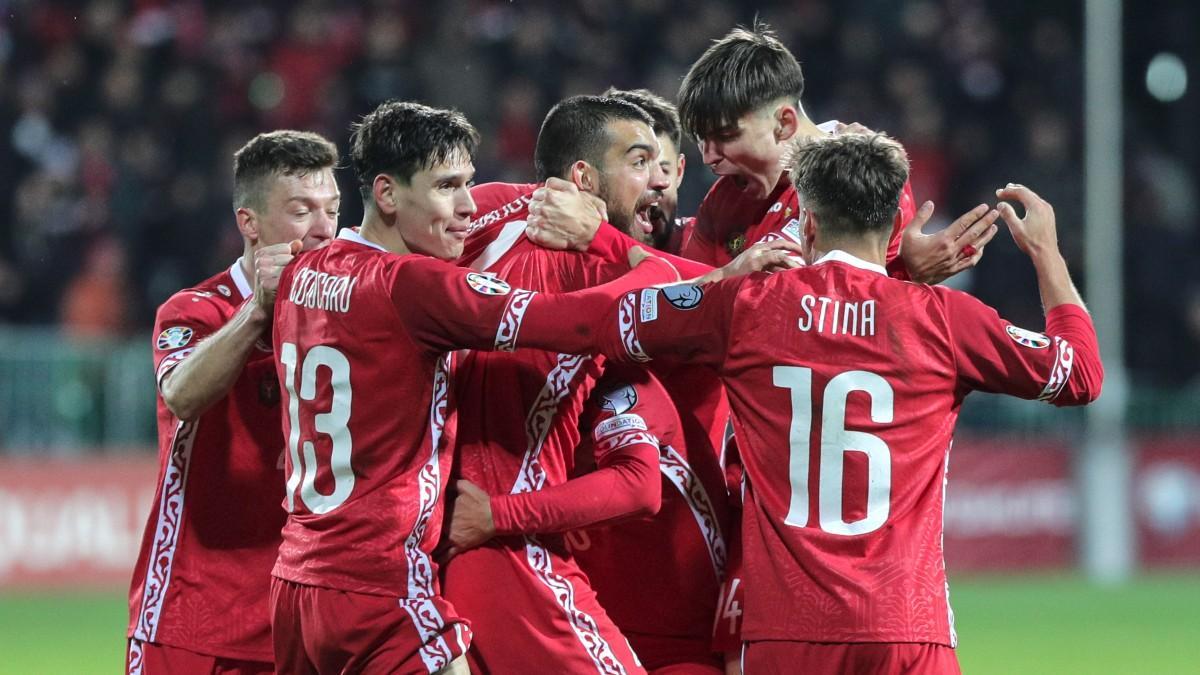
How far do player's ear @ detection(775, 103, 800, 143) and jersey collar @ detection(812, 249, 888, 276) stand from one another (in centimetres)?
94

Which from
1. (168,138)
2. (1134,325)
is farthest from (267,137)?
(1134,325)

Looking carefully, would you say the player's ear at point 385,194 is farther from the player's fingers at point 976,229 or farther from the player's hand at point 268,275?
→ the player's fingers at point 976,229

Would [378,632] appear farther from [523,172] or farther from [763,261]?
[523,172]

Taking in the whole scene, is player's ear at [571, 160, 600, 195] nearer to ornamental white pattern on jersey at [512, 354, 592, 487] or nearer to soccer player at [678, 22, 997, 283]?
soccer player at [678, 22, 997, 283]

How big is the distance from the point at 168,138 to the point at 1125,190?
835 cm

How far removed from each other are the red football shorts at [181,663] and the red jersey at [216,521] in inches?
1.1

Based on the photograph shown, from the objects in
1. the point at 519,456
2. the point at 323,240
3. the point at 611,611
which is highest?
the point at 323,240

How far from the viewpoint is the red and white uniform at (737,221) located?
5.04 meters

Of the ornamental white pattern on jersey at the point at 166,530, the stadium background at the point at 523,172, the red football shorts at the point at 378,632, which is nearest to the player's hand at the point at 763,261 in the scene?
the red football shorts at the point at 378,632

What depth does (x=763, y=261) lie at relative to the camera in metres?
4.43

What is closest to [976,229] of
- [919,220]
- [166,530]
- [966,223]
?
[966,223]

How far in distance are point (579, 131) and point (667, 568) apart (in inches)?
49.0

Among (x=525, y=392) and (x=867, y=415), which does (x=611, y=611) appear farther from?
(x=867, y=415)

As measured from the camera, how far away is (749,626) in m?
4.27
